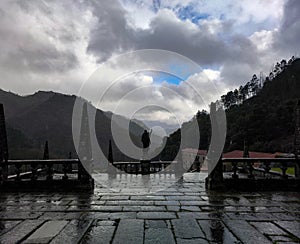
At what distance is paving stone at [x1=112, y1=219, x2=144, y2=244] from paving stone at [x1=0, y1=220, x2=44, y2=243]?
156 cm

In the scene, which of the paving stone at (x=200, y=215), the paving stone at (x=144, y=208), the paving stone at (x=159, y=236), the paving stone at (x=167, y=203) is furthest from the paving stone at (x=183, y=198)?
the paving stone at (x=159, y=236)

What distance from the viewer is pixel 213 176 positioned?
33.6ft

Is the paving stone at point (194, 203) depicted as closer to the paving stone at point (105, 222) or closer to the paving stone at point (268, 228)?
the paving stone at point (268, 228)

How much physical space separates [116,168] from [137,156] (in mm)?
2112

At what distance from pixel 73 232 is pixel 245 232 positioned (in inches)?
118

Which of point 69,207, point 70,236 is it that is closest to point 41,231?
point 70,236

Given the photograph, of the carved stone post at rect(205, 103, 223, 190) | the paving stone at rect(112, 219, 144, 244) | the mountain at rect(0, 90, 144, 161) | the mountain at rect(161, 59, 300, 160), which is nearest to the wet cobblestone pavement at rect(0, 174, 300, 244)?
the paving stone at rect(112, 219, 144, 244)

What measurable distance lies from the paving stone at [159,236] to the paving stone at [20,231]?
6.76 feet

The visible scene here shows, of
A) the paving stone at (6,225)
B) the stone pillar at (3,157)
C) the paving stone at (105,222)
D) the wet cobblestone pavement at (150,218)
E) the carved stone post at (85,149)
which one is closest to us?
the wet cobblestone pavement at (150,218)

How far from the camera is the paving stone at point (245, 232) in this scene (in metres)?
4.56

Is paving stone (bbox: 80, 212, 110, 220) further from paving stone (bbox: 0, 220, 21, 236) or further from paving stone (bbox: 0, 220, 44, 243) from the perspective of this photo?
paving stone (bbox: 0, 220, 21, 236)

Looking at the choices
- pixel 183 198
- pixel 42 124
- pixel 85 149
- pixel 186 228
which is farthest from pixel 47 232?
pixel 42 124

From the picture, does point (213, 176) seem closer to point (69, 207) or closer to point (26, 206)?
point (69, 207)

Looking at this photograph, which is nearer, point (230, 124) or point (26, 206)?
point (26, 206)
